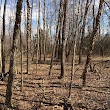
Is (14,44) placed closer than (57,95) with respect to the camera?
Yes

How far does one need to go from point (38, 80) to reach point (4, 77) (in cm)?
216

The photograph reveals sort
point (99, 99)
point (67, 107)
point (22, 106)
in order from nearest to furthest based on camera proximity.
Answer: point (67, 107) < point (22, 106) < point (99, 99)

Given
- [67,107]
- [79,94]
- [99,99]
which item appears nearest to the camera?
[67,107]

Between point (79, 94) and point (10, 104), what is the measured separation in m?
3.70

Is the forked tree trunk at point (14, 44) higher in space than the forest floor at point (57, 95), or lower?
higher

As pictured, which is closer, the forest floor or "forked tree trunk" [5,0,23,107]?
"forked tree trunk" [5,0,23,107]

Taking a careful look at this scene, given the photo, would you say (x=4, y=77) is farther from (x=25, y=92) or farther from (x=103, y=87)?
(x=103, y=87)

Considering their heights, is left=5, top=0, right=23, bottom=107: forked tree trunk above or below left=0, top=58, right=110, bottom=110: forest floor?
above

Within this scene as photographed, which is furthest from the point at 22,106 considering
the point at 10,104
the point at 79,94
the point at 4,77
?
the point at 4,77

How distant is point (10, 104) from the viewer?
10.9 metres

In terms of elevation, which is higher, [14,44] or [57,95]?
[14,44]

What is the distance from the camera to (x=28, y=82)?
16.7 m

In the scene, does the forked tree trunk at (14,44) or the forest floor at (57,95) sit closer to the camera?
the forked tree trunk at (14,44)

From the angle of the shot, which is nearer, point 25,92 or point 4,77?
point 25,92
